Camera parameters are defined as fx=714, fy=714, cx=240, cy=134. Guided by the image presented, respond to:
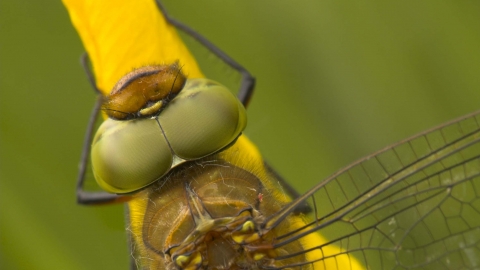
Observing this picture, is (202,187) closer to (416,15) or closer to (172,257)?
(172,257)

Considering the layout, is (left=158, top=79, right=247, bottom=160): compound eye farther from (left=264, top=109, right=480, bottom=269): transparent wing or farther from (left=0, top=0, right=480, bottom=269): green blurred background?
(left=0, top=0, right=480, bottom=269): green blurred background

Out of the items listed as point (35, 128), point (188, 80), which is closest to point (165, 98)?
point (188, 80)

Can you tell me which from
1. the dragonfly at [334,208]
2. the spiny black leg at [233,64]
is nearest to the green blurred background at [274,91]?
the spiny black leg at [233,64]

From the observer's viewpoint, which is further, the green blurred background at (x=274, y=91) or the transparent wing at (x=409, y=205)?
the green blurred background at (x=274, y=91)

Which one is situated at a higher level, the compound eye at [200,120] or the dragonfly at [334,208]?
the compound eye at [200,120]

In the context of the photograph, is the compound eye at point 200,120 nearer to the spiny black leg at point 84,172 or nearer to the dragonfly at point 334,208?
the dragonfly at point 334,208

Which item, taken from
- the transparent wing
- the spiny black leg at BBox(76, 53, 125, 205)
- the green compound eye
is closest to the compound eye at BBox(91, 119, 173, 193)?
the green compound eye
